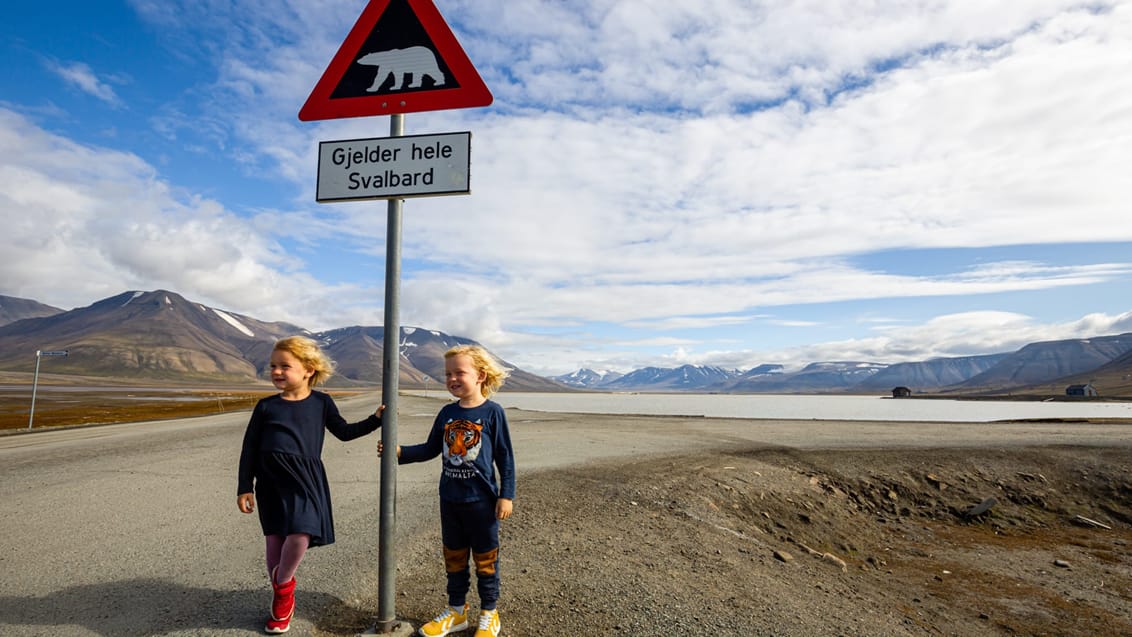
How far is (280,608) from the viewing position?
3.86 meters

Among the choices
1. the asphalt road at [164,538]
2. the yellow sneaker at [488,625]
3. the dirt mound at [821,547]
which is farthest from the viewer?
the dirt mound at [821,547]

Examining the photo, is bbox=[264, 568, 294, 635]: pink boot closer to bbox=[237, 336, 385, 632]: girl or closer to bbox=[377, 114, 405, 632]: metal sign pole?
bbox=[237, 336, 385, 632]: girl

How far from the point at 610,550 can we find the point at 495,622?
2340 millimetres

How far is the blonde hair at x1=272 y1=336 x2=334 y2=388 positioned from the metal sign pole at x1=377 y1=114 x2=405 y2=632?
0.61 m

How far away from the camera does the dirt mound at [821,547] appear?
4848 mm

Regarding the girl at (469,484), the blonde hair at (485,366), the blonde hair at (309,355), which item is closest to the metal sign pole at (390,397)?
the girl at (469,484)

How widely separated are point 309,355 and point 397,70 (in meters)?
2.09

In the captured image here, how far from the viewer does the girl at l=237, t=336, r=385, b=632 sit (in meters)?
3.77

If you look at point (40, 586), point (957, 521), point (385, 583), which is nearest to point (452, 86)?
point (385, 583)

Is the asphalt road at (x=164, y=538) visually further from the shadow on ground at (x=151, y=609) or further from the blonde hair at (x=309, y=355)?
the blonde hair at (x=309, y=355)

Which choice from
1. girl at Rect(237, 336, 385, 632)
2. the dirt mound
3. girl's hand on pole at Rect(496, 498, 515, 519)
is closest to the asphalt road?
girl at Rect(237, 336, 385, 632)

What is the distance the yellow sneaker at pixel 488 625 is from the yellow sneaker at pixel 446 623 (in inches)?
5.9

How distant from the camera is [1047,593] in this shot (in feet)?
24.3

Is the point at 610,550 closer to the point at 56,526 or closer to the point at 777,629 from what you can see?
the point at 777,629
